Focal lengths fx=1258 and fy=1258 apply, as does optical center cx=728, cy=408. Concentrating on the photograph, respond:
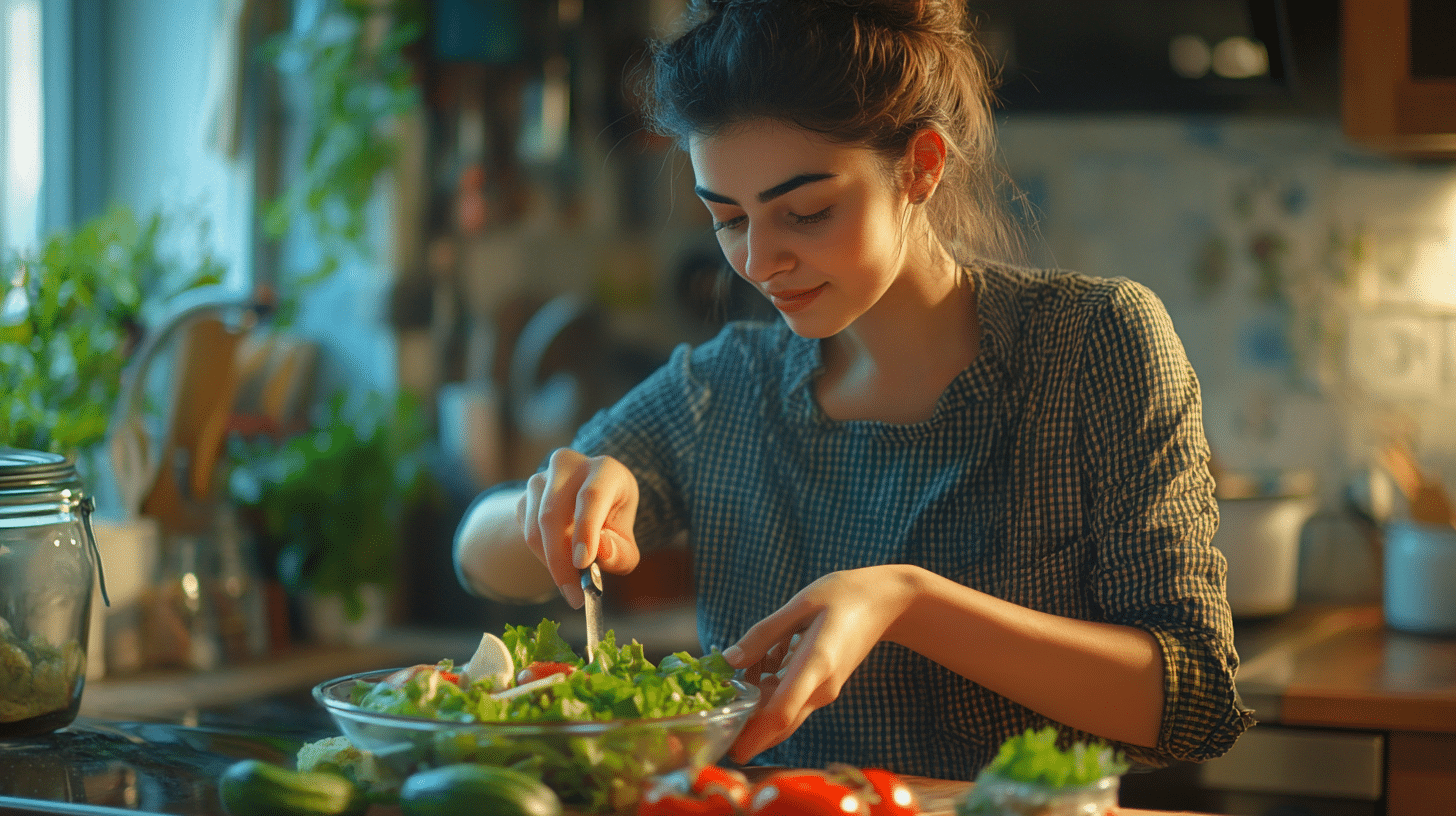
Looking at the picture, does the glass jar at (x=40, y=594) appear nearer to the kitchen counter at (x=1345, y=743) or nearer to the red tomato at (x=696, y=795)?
the red tomato at (x=696, y=795)

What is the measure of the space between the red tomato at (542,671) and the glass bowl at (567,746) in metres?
0.11

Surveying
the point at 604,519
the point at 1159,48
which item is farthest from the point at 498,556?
the point at 1159,48

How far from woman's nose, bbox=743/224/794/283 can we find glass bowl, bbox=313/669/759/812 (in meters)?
0.40

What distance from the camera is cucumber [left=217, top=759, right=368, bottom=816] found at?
0.77 metres

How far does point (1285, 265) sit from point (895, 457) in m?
1.19

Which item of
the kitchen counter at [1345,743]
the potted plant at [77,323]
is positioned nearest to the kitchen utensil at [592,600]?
the potted plant at [77,323]

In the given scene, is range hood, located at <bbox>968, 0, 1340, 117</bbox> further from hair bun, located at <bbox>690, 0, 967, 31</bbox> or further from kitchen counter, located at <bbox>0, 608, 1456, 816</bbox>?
kitchen counter, located at <bbox>0, 608, 1456, 816</bbox>

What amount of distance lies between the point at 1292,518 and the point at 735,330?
100cm

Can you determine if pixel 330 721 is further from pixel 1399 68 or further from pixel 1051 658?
pixel 1399 68

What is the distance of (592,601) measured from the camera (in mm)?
1029

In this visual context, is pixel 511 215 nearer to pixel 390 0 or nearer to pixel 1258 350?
pixel 390 0

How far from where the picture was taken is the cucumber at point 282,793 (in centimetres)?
77

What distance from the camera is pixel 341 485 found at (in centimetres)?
208

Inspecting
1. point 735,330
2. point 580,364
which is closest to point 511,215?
point 580,364
